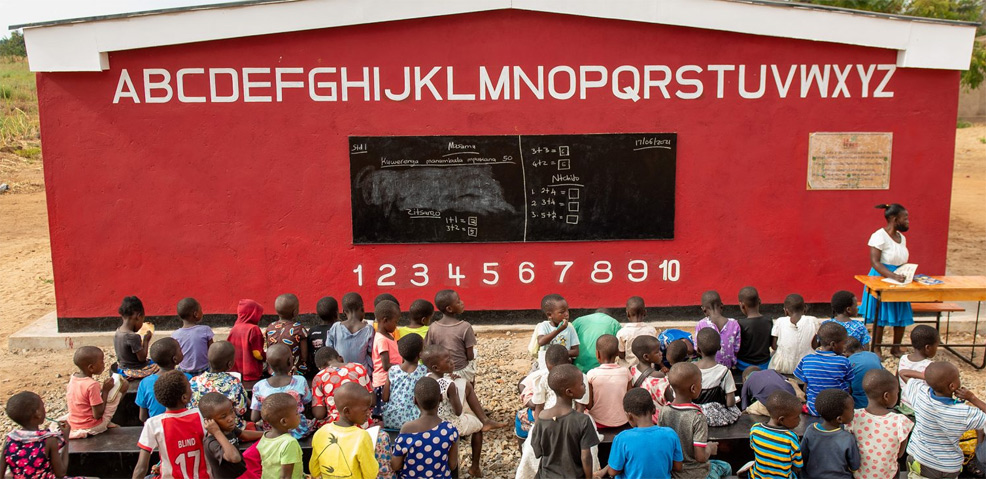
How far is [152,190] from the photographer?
8.92 m

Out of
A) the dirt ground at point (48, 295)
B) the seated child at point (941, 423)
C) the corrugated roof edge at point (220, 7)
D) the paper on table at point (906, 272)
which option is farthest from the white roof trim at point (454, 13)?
the seated child at point (941, 423)

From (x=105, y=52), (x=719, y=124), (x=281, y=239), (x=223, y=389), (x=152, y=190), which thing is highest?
(x=105, y=52)

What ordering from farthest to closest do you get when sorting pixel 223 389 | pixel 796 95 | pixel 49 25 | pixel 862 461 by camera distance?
1. pixel 796 95
2. pixel 49 25
3. pixel 223 389
4. pixel 862 461

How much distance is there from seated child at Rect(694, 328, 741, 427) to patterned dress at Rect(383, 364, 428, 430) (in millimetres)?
1844

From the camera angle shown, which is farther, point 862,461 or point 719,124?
point 719,124

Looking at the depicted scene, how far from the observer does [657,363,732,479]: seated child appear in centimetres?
460

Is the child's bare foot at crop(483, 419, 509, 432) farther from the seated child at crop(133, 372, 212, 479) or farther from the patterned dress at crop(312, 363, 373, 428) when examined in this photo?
the seated child at crop(133, 372, 212, 479)

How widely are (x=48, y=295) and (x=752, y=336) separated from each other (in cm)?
953

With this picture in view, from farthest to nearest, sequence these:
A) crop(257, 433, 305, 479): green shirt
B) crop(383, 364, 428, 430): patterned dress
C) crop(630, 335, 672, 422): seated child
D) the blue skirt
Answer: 1. the blue skirt
2. crop(383, 364, 428, 430): patterned dress
3. crop(630, 335, 672, 422): seated child
4. crop(257, 433, 305, 479): green shirt

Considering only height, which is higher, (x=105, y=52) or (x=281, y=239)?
(x=105, y=52)

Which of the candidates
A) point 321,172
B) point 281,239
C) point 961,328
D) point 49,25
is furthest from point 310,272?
point 961,328

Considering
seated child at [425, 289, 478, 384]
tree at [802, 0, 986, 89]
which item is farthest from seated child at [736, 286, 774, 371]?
tree at [802, 0, 986, 89]

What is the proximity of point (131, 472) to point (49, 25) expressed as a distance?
5.31 m

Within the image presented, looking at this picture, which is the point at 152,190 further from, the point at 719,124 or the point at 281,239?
the point at 719,124
